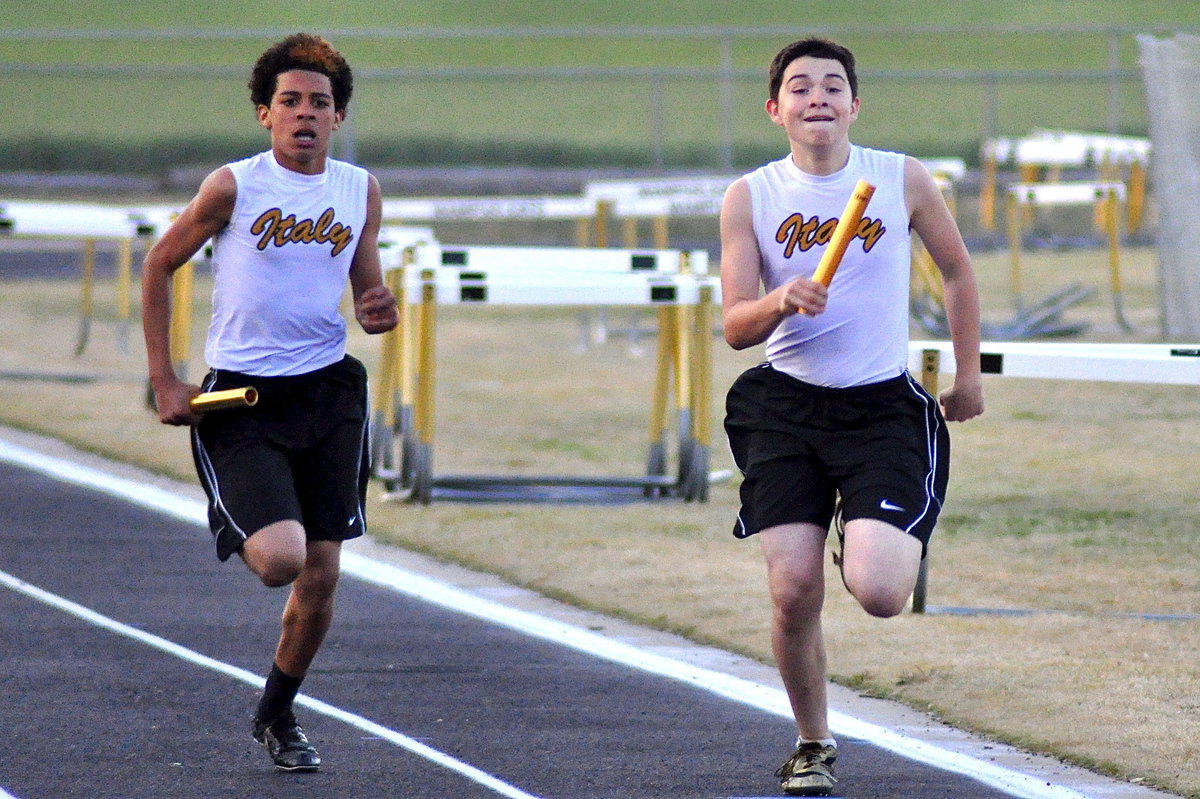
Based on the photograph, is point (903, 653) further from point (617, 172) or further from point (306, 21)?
point (306, 21)

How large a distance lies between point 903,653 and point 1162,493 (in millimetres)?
3580

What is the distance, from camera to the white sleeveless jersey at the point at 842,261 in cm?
528

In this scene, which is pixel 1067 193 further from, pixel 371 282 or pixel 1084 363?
pixel 371 282

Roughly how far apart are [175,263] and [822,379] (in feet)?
5.71

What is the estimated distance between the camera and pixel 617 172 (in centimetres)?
2906

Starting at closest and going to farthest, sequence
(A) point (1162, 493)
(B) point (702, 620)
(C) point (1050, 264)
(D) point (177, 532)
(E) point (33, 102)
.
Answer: (B) point (702, 620) → (D) point (177, 532) → (A) point (1162, 493) → (C) point (1050, 264) → (E) point (33, 102)

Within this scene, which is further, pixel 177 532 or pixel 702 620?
pixel 177 532

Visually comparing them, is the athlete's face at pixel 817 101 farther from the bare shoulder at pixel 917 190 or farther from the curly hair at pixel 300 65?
the curly hair at pixel 300 65

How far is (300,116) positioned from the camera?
18.1 ft

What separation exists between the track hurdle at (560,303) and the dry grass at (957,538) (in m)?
0.18

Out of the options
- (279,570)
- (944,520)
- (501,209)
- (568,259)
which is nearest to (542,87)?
(501,209)

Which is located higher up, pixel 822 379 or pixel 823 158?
pixel 823 158

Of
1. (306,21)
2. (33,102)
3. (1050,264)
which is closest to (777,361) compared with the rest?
(1050,264)

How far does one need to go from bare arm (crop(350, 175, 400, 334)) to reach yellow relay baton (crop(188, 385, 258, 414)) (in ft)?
1.26
